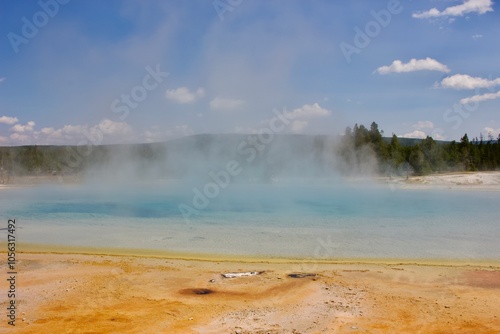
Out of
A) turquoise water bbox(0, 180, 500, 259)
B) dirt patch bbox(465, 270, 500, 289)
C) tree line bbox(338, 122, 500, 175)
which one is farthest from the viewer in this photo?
tree line bbox(338, 122, 500, 175)

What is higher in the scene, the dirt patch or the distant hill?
the distant hill

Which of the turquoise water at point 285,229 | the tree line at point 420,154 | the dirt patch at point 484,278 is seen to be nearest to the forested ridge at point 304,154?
the tree line at point 420,154

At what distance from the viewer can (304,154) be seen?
7794 cm

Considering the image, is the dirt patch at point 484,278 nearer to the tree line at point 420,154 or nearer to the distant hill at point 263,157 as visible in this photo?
the distant hill at point 263,157

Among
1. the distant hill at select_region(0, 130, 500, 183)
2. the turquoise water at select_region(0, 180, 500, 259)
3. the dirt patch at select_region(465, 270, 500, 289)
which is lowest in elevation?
the dirt patch at select_region(465, 270, 500, 289)

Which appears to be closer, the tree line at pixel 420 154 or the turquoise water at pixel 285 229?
the turquoise water at pixel 285 229

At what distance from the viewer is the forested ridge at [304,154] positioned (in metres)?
59.3

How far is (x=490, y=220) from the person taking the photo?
18797mm

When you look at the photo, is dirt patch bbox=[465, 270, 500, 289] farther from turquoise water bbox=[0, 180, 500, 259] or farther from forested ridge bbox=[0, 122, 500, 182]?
forested ridge bbox=[0, 122, 500, 182]

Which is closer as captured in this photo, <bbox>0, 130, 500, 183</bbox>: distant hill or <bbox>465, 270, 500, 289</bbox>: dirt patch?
<bbox>465, 270, 500, 289</bbox>: dirt patch

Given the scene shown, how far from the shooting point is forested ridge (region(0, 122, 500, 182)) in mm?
59344

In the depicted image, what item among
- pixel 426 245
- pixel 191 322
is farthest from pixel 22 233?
pixel 426 245

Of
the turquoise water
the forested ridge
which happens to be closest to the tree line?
the forested ridge

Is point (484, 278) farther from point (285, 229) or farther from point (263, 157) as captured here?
point (263, 157)
